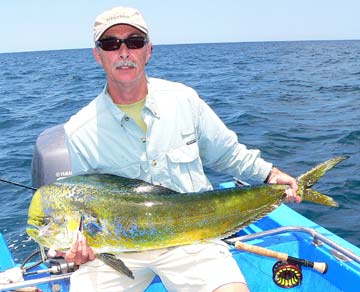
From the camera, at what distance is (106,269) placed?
3.02 meters

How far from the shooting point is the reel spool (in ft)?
11.5

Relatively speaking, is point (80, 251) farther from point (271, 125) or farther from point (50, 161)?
point (271, 125)

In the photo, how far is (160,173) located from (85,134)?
0.59 m

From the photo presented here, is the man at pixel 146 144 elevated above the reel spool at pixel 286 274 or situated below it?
above

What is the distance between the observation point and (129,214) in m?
2.77

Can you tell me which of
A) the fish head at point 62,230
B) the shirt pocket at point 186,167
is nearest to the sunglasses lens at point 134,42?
the shirt pocket at point 186,167

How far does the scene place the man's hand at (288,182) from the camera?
2984 mm

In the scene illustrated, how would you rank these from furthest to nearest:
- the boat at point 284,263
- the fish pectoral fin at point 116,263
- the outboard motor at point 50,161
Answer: the outboard motor at point 50,161, the boat at point 284,263, the fish pectoral fin at point 116,263

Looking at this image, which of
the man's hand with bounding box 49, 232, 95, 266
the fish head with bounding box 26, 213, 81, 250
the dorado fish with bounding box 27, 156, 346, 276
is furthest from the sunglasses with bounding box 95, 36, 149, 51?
the man's hand with bounding box 49, 232, 95, 266

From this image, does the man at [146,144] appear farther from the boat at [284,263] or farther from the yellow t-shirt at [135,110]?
the boat at [284,263]

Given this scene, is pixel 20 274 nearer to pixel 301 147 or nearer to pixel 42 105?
pixel 301 147

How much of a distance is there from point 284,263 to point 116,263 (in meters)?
1.40

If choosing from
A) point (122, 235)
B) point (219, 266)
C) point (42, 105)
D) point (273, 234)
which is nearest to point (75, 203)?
point (122, 235)

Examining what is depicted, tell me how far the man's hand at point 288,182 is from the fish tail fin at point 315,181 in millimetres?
42
